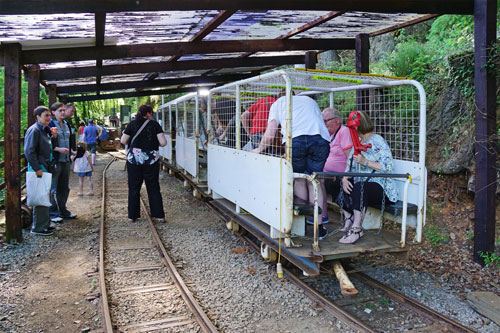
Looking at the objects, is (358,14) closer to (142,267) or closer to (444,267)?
(444,267)

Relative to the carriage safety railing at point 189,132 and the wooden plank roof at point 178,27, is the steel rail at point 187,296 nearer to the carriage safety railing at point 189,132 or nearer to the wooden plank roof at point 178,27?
the carriage safety railing at point 189,132

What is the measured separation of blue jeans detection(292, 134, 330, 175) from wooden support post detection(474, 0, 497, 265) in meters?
2.27

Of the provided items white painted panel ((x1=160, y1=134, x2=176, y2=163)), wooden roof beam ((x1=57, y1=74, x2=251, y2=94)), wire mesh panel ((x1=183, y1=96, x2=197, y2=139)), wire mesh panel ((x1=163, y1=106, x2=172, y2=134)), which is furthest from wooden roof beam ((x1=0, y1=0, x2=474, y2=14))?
wooden roof beam ((x1=57, y1=74, x2=251, y2=94))

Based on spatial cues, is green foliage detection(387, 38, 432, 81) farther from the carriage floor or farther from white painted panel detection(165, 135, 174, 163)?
white painted panel detection(165, 135, 174, 163)

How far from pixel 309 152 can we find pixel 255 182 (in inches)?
32.1

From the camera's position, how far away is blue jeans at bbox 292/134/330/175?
4.82 metres

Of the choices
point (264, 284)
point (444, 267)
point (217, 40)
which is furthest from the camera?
point (217, 40)

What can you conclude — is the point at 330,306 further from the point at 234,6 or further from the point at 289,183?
the point at 234,6

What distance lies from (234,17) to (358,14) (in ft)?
6.45

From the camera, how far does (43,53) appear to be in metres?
7.43

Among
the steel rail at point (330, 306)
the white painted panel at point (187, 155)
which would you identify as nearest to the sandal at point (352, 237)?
the steel rail at point (330, 306)

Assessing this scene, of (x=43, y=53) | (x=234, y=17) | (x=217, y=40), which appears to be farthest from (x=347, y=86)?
(x=43, y=53)

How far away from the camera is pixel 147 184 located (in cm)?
789

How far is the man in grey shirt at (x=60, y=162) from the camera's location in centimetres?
761
